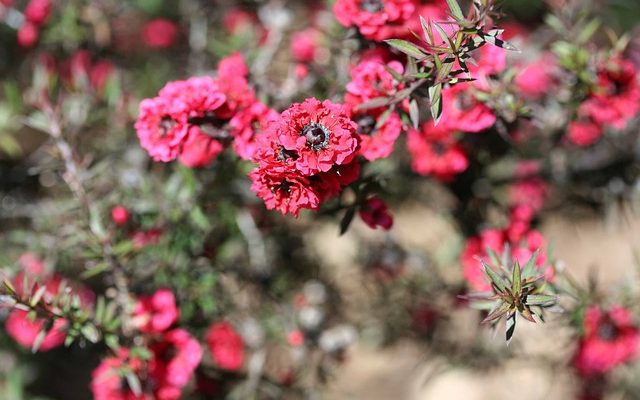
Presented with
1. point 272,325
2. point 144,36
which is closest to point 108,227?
point 272,325

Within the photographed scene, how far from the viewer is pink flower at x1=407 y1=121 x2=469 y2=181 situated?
1630 mm

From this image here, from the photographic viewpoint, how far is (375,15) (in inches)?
51.8

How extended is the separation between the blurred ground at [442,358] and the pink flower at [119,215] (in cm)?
95

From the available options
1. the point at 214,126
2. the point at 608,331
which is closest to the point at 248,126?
the point at 214,126

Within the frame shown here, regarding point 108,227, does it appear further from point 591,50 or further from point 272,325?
point 591,50

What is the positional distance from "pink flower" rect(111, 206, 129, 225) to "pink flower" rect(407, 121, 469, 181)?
76 centimetres

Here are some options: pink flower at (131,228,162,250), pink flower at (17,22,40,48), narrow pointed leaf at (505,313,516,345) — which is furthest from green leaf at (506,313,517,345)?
pink flower at (17,22,40,48)

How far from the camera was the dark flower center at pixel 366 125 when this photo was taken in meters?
1.30

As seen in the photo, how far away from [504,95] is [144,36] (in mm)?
1910

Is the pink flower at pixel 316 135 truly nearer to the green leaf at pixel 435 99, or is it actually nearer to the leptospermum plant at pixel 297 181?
the leptospermum plant at pixel 297 181

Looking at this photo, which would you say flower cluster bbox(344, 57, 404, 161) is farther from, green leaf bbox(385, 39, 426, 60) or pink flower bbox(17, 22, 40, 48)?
pink flower bbox(17, 22, 40, 48)

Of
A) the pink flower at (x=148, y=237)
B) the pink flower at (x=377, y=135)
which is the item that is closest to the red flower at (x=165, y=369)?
the pink flower at (x=148, y=237)

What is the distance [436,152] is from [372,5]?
447 millimetres

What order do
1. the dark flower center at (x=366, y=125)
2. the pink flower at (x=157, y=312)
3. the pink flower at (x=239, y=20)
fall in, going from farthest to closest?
the pink flower at (x=239, y=20) → the pink flower at (x=157, y=312) → the dark flower center at (x=366, y=125)
